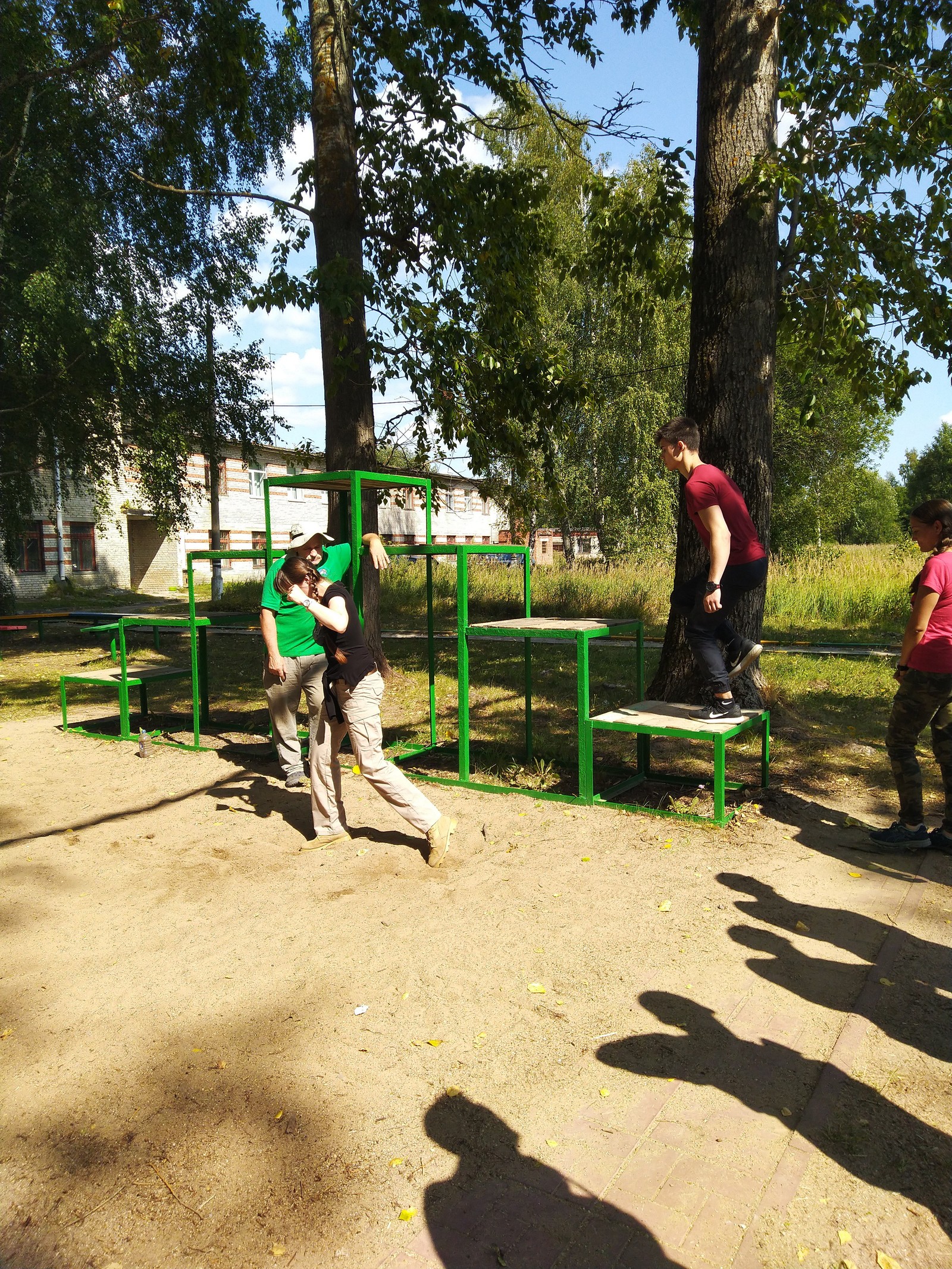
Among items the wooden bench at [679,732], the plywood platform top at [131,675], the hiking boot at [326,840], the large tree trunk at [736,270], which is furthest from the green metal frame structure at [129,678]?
the large tree trunk at [736,270]

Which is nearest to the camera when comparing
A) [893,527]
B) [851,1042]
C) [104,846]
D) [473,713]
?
[851,1042]

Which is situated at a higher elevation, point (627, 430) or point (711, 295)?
point (627, 430)

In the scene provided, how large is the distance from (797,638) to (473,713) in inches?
283

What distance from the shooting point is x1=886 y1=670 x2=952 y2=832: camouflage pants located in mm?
4961

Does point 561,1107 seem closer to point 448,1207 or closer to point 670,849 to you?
point 448,1207

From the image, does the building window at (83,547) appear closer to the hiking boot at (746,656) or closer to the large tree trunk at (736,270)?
the large tree trunk at (736,270)

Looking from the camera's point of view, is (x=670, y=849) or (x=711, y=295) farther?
(x=711, y=295)

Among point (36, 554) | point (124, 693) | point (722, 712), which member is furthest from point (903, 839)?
point (36, 554)

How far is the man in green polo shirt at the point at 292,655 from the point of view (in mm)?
6234

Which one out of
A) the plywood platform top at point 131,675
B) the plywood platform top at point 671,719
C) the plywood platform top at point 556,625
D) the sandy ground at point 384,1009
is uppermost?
the plywood platform top at point 556,625

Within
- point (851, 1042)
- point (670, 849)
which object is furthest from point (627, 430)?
point (851, 1042)

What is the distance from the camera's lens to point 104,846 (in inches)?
221

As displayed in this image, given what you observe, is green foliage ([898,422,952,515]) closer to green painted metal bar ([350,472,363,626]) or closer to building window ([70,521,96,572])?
building window ([70,521,96,572])

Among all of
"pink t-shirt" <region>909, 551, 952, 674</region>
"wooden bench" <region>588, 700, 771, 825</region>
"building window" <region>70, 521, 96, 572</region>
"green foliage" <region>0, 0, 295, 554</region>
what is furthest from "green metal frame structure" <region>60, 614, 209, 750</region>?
"building window" <region>70, 521, 96, 572</region>
